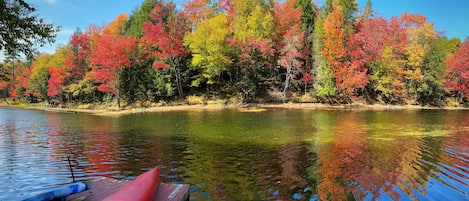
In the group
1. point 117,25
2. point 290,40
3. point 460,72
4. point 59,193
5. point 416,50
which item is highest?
point 117,25

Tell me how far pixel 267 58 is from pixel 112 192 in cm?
3671

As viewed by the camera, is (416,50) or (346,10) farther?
(416,50)

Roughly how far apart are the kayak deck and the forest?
106 ft

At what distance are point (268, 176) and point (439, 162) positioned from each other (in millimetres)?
6697

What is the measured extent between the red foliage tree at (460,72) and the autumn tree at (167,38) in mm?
37458

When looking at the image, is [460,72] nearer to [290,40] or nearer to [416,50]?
[416,50]

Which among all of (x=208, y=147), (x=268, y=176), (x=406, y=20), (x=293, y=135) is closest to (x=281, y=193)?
(x=268, y=176)

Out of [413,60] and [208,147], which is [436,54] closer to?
[413,60]

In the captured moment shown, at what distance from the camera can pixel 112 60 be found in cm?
3619

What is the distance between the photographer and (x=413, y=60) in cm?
3994

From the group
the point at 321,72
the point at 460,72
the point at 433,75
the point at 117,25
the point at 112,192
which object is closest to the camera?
the point at 112,192

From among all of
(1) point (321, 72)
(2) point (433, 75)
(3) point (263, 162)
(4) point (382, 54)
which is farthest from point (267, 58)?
(3) point (263, 162)

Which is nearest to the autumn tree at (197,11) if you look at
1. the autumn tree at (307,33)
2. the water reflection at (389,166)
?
the autumn tree at (307,33)

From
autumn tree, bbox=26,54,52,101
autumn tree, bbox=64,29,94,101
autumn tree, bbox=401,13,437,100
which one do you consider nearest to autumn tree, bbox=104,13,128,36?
autumn tree, bbox=64,29,94,101
